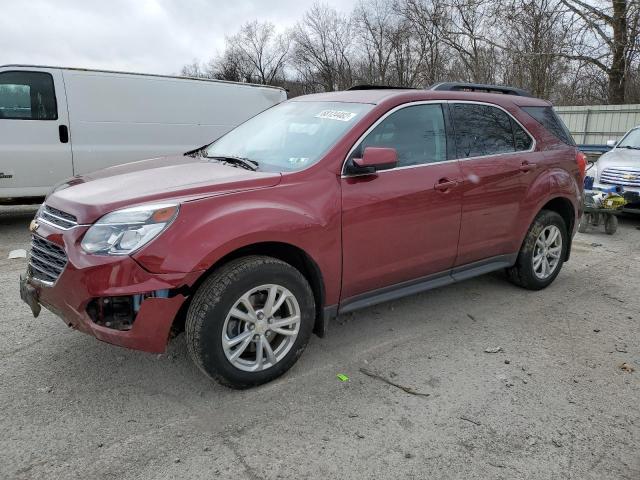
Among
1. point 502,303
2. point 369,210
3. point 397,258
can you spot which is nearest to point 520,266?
point 502,303

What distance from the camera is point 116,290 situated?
264cm

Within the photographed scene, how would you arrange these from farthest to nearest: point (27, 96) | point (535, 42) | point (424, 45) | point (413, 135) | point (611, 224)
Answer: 1. point (424, 45)
2. point (535, 42)
3. point (611, 224)
4. point (27, 96)
5. point (413, 135)

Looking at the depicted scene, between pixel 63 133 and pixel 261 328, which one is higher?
pixel 63 133

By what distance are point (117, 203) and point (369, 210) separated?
157 centimetres

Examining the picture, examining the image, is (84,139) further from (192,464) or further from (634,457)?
(634,457)

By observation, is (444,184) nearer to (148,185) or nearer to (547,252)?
(547,252)

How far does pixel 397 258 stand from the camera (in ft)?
12.1

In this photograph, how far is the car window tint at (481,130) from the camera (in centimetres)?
411

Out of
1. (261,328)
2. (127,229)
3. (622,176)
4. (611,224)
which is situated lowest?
(611,224)

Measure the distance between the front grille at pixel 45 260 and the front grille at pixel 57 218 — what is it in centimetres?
11

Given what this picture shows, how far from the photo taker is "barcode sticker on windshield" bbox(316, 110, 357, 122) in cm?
360

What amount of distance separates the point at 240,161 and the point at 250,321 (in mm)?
1193

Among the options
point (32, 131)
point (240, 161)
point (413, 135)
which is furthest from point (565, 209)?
point (32, 131)

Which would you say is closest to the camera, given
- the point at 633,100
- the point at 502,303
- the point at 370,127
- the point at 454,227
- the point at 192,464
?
the point at 192,464
